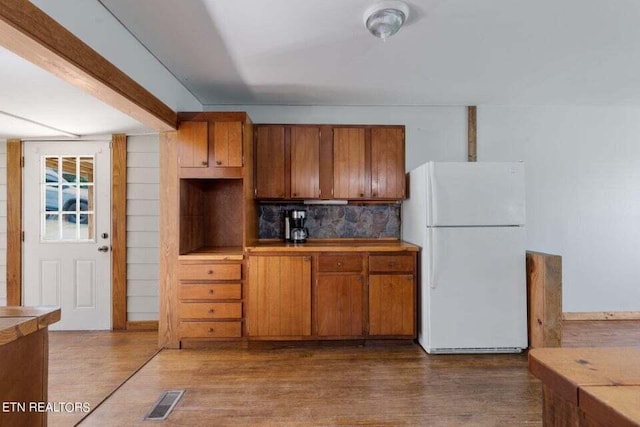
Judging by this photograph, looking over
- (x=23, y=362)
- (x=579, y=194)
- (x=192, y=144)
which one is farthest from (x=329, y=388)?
(x=579, y=194)

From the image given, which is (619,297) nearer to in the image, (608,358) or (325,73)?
(608,358)

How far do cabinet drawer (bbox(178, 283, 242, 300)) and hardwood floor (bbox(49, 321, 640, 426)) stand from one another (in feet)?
1.59

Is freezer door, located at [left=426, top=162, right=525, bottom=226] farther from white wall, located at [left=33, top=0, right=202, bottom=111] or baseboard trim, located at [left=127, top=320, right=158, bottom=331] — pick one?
baseboard trim, located at [left=127, top=320, right=158, bottom=331]

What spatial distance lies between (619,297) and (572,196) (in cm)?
125

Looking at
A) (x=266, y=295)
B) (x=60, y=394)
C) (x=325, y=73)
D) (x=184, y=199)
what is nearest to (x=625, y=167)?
(x=325, y=73)

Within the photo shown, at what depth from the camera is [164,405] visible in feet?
6.91

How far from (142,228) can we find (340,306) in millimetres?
2307

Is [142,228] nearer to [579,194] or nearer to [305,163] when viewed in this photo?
[305,163]

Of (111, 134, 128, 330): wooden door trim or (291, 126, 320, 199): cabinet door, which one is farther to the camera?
(111, 134, 128, 330): wooden door trim

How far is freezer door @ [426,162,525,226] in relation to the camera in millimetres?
2768

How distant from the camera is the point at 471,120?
3.67m

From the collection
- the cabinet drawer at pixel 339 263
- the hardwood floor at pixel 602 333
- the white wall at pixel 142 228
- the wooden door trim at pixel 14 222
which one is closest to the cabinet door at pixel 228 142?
the white wall at pixel 142 228

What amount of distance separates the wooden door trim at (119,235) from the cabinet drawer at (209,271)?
1.07 meters

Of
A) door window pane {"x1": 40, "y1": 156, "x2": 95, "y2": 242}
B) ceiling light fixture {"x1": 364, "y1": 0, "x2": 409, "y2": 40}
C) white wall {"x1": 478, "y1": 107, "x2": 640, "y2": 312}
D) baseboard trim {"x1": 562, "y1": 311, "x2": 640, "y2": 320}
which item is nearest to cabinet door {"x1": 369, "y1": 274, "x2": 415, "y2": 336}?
white wall {"x1": 478, "y1": 107, "x2": 640, "y2": 312}
